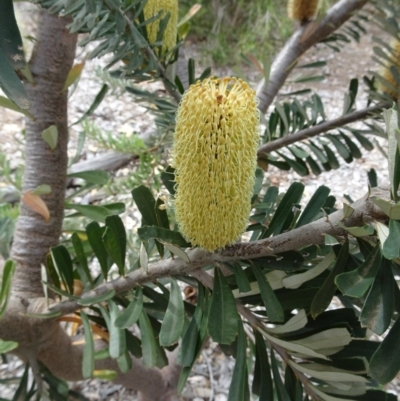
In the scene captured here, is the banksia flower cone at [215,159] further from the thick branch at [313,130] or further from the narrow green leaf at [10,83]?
the thick branch at [313,130]

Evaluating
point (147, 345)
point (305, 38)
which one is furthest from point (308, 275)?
point (305, 38)

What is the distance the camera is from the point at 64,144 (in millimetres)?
520

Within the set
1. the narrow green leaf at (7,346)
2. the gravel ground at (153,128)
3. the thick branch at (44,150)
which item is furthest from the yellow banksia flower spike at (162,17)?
the gravel ground at (153,128)

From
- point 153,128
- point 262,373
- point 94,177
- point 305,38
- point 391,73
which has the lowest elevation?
point 262,373

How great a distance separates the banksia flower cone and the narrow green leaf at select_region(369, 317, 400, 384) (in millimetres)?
122

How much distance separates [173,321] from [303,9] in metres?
0.60

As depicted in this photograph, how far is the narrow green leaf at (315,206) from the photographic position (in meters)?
0.35

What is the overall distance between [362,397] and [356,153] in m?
0.40

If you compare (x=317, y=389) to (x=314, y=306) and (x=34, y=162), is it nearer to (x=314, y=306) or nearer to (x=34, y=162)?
(x=314, y=306)

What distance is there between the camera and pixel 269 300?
32 cm

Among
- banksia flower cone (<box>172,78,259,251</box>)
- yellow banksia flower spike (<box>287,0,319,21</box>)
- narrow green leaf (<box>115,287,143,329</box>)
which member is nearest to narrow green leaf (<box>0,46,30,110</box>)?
banksia flower cone (<box>172,78,259,251</box>)

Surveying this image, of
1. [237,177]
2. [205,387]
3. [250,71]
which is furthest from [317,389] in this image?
[250,71]

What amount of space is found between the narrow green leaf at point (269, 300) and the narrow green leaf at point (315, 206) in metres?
0.06

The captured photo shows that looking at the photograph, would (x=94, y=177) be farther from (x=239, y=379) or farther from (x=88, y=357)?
(x=239, y=379)
